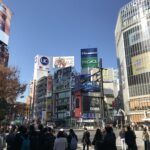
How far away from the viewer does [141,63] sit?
252 ft

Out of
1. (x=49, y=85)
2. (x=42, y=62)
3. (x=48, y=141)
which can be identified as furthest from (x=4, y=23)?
(x=42, y=62)

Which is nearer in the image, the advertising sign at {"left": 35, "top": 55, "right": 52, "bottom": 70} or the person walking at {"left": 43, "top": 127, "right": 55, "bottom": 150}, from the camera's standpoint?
the person walking at {"left": 43, "top": 127, "right": 55, "bottom": 150}

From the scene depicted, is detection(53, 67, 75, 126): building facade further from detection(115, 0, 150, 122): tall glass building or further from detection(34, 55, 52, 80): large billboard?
detection(34, 55, 52, 80): large billboard

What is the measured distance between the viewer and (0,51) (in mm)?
65562

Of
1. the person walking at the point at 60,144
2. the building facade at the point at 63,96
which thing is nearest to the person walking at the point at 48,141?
the person walking at the point at 60,144

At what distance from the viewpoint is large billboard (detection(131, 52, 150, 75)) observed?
7498cm

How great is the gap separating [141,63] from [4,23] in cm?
4198

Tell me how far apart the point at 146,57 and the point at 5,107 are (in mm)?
56720

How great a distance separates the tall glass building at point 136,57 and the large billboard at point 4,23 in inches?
1563

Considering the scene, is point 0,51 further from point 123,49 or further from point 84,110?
point 123,49

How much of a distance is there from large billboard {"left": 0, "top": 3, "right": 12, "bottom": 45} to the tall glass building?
1563 inches

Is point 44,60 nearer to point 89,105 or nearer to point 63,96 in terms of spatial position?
point 63,96

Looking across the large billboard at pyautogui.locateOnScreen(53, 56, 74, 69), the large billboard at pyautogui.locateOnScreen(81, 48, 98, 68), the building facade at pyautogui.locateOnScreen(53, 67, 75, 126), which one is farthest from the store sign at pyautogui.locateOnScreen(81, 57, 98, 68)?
the large billboard at pyautogui.locateOnScreen(53, 56, 74, 69)

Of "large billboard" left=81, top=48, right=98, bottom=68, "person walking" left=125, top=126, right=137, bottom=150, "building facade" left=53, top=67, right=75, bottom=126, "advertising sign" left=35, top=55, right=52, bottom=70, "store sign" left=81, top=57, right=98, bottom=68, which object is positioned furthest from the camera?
"advertising sign" left=35, top=55, right=52, bottom=70
